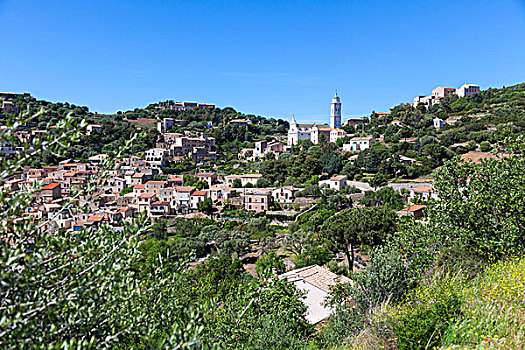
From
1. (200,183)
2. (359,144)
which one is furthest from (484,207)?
(359,144)

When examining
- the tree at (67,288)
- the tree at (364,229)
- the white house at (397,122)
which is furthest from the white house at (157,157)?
the tree at (67,288)

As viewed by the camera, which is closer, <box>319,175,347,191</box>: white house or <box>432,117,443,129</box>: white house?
<box>319,175,347,191</box>: white house

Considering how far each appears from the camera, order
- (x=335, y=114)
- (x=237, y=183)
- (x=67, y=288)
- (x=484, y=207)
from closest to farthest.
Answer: (x=67, y=288), (x=484, y=207), (x=237, y=183), (x=335, y=114)

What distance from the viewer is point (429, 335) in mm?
4484

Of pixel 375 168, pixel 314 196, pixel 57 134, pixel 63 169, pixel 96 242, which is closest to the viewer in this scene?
pixel 57 134

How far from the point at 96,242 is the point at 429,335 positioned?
4186 millimetres

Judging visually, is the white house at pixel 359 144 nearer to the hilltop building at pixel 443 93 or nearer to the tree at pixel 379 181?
the tree at pixel 379 181

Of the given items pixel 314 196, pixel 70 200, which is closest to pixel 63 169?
pixel 314 196

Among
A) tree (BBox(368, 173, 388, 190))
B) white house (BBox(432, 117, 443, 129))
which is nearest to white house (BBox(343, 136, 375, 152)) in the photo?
white house (BBox(432, 117, 443, 129))

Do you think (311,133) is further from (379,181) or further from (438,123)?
(379,181)

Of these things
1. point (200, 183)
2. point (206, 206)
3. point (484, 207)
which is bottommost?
point (206, 206)

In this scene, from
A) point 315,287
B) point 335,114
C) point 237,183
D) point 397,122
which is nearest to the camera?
point 315,287

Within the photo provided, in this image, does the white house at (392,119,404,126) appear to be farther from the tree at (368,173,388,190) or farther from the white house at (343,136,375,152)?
the tree at (368,173,388,190)

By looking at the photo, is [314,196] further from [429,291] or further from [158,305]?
[158,305]
